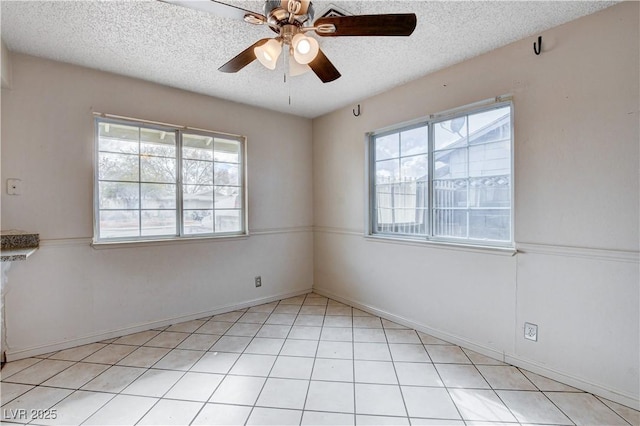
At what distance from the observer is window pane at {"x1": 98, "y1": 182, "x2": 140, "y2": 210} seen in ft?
8.71

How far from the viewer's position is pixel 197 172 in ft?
10.4

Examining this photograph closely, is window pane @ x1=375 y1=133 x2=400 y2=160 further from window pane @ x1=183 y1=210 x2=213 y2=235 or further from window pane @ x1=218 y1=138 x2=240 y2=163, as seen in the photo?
window pane @ x1=183 y1=210 x2=213 y2=235

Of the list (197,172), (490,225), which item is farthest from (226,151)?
(490,225)

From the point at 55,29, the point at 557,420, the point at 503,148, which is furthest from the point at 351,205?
the point at 55,29

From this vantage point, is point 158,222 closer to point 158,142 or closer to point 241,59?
point 158,142

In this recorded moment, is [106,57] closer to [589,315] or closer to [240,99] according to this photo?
[240,99]

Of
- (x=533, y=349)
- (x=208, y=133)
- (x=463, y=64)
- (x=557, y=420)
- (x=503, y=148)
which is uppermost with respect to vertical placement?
(x=463, y=64)

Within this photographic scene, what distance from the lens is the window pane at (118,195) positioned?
105 inches

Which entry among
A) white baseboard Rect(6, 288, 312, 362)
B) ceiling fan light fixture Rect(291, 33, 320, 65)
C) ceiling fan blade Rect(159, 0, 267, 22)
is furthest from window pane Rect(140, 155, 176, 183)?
ceiling fan light fixture Rect(291, 33, 320, 65)

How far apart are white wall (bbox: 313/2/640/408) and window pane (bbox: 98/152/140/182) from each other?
2818mm

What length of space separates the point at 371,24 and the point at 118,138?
8.28 ft

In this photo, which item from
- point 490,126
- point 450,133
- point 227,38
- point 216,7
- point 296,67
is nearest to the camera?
point 216,7

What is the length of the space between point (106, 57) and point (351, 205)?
2.68 meters

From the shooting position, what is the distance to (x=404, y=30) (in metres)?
1.43
